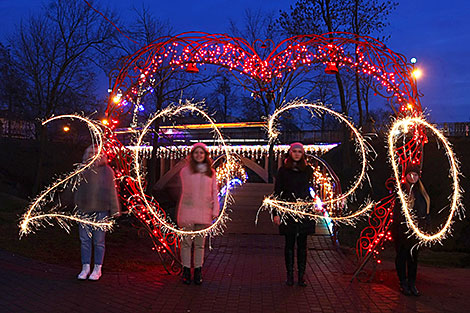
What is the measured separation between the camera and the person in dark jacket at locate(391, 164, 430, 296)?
6477 mm

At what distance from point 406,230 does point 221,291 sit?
8.09 ft

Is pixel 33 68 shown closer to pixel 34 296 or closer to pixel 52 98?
pixel 52 98

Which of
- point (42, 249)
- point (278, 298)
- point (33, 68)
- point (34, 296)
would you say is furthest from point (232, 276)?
point (33, 68)

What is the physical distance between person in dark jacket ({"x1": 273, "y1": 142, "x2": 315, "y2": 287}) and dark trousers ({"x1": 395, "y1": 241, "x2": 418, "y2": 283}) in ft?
3.77

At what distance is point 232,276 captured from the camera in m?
7.58

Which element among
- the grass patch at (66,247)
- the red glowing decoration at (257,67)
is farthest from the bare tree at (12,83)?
the red glowing decoration at (257,67)

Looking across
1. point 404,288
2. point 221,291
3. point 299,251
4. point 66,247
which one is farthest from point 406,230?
point 66,247

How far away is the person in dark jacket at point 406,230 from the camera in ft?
21.2

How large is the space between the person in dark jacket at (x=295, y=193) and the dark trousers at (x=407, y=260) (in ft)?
3.77

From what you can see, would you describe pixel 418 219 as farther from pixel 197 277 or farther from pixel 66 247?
pixel 66 247

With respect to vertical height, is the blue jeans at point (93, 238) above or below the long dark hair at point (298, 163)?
below

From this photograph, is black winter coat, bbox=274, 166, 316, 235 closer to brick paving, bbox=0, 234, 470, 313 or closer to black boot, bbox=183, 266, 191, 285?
brick paving, bbox=0, 234, 470, 313

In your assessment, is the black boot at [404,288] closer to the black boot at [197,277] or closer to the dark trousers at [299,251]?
the dark trousers at [299,251]

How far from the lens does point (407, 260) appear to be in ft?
21.6
